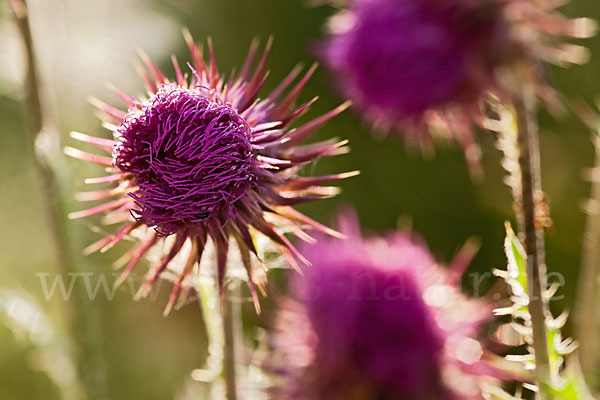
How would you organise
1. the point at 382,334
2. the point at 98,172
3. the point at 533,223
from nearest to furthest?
the point at 533,223 → the point at 382,334 → the point at 98,172

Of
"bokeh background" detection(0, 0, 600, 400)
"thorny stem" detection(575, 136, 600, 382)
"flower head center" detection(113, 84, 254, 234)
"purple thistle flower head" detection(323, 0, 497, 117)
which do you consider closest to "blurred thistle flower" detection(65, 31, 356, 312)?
"flower head center" detection(113, 84, 254, 234)

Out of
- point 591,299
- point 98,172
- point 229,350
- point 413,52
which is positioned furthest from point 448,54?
point 98,172

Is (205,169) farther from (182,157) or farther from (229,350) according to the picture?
(229,350)

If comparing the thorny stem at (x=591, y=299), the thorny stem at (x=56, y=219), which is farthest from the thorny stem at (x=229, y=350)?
the thorny stem at (x=591, y=299)

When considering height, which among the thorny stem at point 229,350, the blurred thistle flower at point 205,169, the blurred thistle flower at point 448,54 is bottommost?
the thorny stem at point 229,350

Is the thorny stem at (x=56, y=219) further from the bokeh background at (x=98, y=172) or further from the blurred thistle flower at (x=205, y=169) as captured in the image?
the bokeh background at (x=98, y=172)

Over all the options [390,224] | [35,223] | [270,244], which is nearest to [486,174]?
[390,224]

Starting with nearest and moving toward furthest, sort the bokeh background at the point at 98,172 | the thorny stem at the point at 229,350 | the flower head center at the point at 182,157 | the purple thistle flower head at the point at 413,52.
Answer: the flower head center at the point at 182,157 < the thorny stem at the point at 229,350 < the purple thistle flower head at the point at 413,52 < the bokeh background at the point at 98,172
